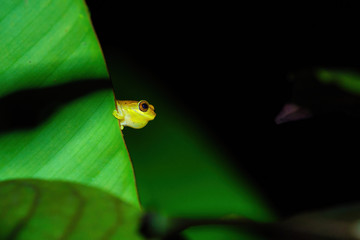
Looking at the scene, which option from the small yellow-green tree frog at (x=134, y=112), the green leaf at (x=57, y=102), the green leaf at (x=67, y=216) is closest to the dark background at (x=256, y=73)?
the small yellow-green tree frog at (x=134, y=112)

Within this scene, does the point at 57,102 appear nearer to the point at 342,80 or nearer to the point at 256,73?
the point at 342,80

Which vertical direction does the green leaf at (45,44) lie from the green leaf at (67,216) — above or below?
above

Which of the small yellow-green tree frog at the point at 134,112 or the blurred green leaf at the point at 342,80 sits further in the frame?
the small yellow-green tree frog at the point at 134,112

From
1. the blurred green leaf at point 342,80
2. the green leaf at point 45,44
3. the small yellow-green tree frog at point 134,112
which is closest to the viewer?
the blurred green leaf at point 342,80

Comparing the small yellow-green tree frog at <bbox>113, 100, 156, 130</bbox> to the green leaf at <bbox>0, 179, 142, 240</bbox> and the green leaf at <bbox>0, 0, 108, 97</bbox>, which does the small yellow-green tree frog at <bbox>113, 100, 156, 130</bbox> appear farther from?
the green leaf at <bbox>0, 179, 142, 240</bbox>

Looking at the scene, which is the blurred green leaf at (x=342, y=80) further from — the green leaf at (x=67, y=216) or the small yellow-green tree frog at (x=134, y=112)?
the small yellow-green tree frog at (x=134, y=112)

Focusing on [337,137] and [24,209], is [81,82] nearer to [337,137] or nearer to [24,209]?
[24,209]

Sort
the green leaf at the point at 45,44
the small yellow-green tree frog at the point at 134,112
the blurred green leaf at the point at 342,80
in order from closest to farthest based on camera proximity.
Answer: the blurred green leaf at the point at 342,80, the green leaf at the point at 45,44, the small yellow-green tree frog at the point at 134,112

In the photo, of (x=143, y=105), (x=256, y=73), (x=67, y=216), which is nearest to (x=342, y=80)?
(x=67, y=216)
